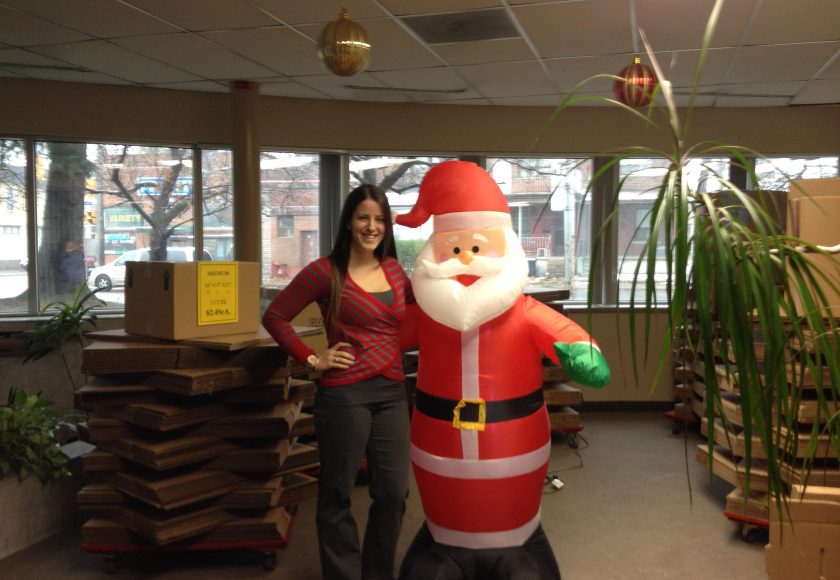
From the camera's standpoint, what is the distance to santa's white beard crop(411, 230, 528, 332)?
1.97m

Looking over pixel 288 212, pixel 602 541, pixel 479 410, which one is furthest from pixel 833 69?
pixel 288 212

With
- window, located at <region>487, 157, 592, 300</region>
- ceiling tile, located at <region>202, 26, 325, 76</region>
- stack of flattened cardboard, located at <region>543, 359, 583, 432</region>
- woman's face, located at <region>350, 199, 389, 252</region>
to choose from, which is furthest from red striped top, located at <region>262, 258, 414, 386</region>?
window, located at <region>487, 157, 592, 300</region>

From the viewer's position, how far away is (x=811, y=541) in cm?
191

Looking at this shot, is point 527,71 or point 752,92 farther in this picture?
point 752,92

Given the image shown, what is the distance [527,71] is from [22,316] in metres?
3.56

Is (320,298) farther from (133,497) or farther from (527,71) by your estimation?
(527,71)

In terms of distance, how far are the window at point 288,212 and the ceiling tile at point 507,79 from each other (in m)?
Answer: 1.39

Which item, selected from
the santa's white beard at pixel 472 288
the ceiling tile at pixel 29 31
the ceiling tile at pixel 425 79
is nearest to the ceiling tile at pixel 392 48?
the ceiling tile at pixel 425 79

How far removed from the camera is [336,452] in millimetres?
2182

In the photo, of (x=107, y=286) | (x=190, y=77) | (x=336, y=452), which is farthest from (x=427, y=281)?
(x=107, y=286)

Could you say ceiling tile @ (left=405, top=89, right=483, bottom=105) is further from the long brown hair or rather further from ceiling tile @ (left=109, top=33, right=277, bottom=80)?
the long brown hair

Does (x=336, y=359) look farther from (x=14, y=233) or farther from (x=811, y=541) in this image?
(x=14, y=233)

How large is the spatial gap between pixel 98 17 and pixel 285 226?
2.16m

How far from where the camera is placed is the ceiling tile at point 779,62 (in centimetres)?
375
